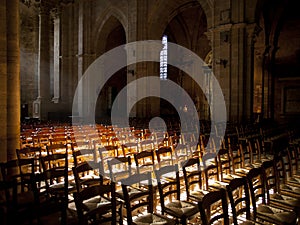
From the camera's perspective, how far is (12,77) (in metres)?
5.97

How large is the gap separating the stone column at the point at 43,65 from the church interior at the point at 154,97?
0.28ft

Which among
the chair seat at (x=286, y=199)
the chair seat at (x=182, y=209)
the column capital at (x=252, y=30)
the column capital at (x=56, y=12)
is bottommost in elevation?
the chair seat at (x=182, y=209)

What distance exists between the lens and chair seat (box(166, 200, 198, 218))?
12.3 feet

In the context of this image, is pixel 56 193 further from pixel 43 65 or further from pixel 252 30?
pixel 43 65

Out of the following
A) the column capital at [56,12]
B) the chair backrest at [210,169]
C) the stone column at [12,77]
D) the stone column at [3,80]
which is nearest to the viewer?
the chair backrest at [210,169]

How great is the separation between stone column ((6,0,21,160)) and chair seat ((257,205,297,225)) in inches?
201

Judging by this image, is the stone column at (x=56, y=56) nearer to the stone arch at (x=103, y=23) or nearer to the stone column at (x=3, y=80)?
the stone arch at (x=103, y=23)

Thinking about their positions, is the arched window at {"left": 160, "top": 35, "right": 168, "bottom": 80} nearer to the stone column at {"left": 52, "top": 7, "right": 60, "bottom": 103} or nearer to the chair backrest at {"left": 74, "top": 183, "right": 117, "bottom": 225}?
the stone column at {"left": 52, "top": 7, "right": 60, "bottom": 103}

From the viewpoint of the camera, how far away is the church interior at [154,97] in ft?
17.4

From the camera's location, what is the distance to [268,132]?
Answer: 1139 cm

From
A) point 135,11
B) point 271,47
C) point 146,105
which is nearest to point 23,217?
point 146,105

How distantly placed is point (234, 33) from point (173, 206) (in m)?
13.3

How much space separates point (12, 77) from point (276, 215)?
570 centimetres

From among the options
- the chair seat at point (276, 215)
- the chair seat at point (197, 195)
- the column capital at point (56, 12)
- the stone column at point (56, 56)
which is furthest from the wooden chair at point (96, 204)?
the column capital at point (56, 12)
